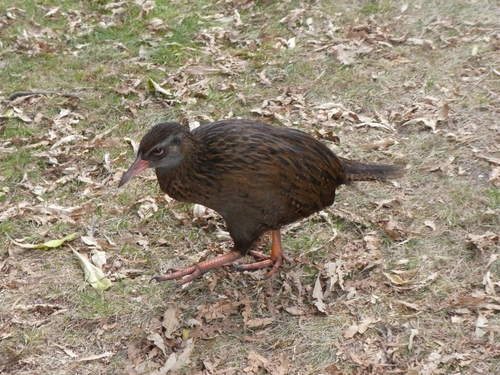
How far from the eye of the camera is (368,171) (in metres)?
4.47

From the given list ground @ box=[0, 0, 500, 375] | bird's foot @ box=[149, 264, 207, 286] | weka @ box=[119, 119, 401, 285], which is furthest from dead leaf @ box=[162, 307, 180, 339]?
weka @ box=[119, 119, 401, 285]

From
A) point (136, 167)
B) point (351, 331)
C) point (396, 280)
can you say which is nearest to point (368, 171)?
point (396, 280)

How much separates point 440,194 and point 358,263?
1.03 meters

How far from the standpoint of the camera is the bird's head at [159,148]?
385 centimetres

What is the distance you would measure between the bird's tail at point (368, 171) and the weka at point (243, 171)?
8.6 inches

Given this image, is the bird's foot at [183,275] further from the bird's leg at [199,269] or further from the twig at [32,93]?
the twig at [32,93]

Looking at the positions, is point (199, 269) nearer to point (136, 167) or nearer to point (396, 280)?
point (136, 167)

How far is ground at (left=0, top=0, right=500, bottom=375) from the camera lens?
396 cm

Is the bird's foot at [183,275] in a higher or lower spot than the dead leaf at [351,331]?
higher

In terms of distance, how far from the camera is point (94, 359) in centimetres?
389

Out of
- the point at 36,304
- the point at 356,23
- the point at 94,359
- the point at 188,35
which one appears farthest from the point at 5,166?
the point at 356,23

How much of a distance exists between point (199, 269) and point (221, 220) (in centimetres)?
73

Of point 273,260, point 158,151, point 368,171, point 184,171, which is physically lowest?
point 273,260

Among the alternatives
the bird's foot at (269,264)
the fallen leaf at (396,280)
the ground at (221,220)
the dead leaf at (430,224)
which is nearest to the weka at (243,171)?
the bird's foot at (269,264)
